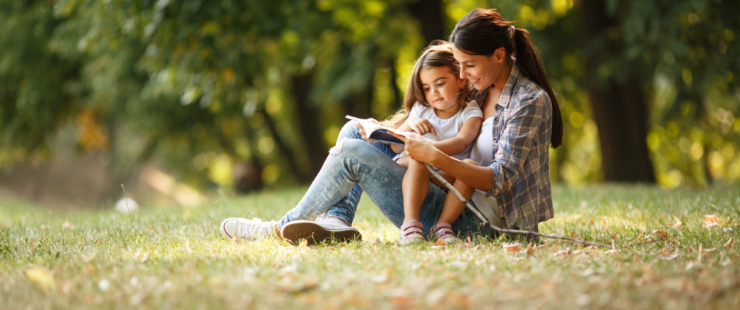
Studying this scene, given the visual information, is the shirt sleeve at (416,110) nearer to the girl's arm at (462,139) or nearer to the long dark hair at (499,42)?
the girl's arm at (462,139)

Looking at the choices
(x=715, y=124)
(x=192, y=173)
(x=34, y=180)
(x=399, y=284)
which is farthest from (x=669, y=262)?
(x=34, y=180)

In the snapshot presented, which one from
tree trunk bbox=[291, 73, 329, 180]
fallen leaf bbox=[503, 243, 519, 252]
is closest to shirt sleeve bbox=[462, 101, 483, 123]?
fallen leaf bbox=[503, 243, 519, 252]

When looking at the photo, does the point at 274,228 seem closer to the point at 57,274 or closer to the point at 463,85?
the point at 57,274

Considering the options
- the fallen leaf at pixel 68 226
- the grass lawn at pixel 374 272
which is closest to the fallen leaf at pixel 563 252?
the grass lawn at pixel 374 272

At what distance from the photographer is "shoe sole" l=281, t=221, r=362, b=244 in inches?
123

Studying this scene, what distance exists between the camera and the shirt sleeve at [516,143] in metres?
2.96

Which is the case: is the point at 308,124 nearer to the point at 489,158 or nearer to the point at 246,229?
the point at 246,229

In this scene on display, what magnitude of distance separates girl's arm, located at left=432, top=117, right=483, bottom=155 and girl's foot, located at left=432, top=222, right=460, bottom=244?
42 centimetres

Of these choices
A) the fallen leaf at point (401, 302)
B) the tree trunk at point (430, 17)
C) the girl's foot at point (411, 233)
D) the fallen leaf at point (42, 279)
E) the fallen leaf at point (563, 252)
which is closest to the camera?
the fallen leaf at point (401, 302)

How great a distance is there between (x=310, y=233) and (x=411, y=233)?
583 millimetres

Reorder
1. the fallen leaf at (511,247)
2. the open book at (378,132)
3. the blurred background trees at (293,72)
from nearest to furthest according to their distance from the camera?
the fallen leaf at (511,247) < the open book at (378,132) < the blurred background trees at (293,72)

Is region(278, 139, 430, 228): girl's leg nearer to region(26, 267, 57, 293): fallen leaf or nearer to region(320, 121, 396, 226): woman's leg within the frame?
region(320, 121, 396, 226): woman's leg

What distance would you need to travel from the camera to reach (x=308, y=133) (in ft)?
41.7

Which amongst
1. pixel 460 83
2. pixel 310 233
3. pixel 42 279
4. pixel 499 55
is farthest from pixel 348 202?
pixel 42 279
